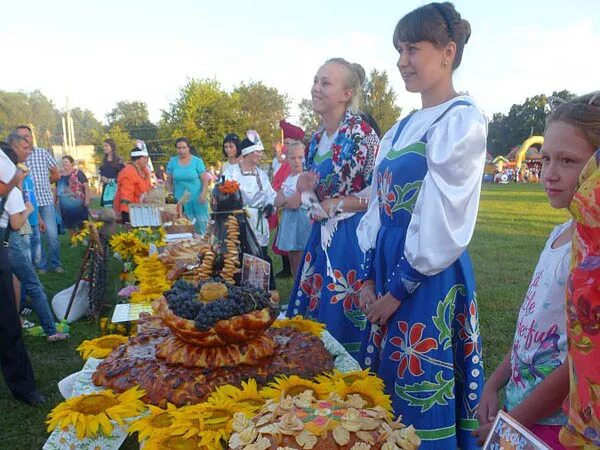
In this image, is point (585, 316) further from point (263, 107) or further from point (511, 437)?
point (263, 107)

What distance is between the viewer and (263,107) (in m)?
43.6

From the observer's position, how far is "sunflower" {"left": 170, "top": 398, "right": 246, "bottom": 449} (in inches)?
→ 50.0

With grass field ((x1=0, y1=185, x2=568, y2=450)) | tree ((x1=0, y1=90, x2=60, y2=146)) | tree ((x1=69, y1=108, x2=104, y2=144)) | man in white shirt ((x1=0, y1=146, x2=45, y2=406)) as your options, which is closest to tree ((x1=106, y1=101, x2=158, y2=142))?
tree ((x1=0, y1=90, x2=60, y2=146))

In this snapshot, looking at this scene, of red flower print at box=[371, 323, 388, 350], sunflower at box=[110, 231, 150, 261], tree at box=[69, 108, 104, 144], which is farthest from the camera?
tree at box=[69, 108, 104, 144]

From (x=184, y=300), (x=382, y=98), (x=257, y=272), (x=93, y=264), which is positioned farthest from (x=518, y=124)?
(x=184, y=300)

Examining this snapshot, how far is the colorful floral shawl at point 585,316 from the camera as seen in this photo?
2.13ft

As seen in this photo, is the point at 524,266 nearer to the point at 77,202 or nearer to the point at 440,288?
the point at 440,288

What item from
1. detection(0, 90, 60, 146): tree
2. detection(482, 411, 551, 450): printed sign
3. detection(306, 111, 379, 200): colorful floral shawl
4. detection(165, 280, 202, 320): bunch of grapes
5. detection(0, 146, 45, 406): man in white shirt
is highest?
detection(0, 90, 60, 146): tree

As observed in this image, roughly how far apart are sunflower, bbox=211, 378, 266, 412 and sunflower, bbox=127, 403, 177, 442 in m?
0.12

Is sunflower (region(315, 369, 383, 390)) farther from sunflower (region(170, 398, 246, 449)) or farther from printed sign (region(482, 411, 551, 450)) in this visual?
printed sign (region(482, 411, 551, 450))

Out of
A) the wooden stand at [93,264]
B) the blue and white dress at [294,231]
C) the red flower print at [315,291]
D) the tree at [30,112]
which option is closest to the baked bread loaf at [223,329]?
the red flower print at [315,291]

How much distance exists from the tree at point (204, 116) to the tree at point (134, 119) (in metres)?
12.3

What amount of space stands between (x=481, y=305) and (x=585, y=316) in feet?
16.4

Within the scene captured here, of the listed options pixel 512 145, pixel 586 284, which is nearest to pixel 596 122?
pixel 586 284
